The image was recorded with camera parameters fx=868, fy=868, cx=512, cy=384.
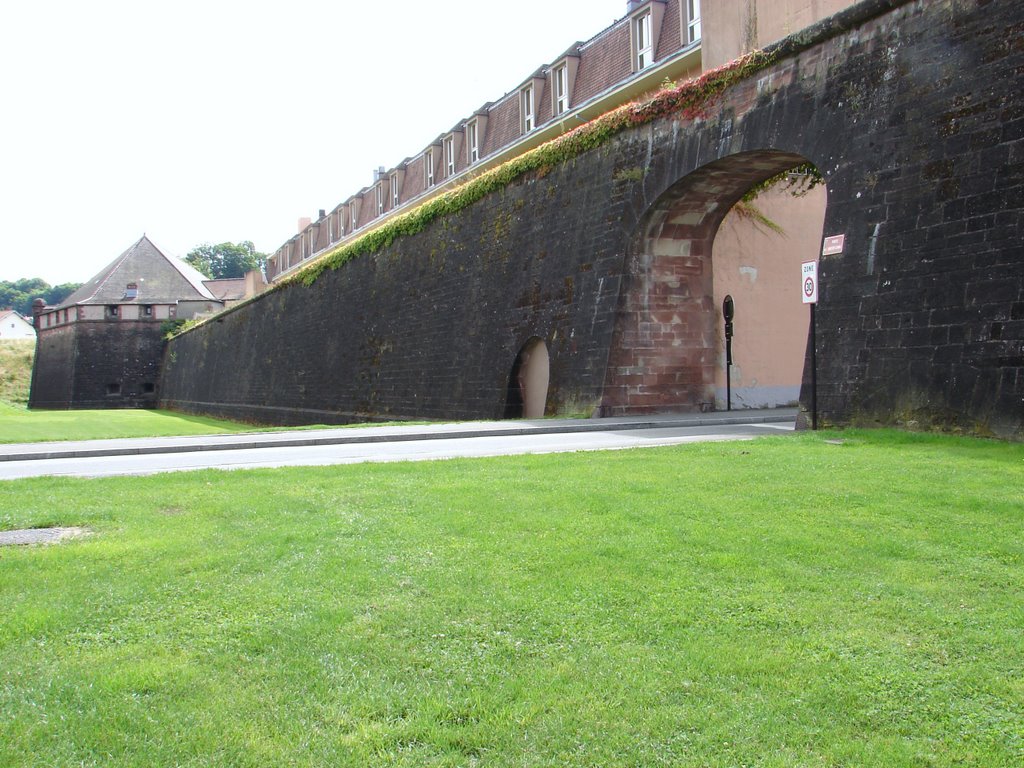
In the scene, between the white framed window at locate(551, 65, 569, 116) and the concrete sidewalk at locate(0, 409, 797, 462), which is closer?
the concrete sidewalk at locate(0, 409, 797, 462)

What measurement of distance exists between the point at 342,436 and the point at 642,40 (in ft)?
62.5

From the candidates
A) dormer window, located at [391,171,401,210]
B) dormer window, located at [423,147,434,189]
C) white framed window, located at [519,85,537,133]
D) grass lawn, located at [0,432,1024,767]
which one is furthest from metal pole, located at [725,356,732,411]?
dormer window, located at [391,171,401,210]

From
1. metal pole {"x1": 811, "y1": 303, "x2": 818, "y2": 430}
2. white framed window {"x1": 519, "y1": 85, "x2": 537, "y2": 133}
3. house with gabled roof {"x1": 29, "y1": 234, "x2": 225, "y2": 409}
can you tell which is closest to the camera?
metal pole {"x1": 811, "y1": 303, "x2": 818, "y2": 430}

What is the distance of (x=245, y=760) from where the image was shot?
264 cm

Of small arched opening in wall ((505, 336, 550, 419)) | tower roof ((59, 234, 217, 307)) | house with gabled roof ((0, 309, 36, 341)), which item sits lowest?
small arched opening in wall ((505, 336, 550, 419))

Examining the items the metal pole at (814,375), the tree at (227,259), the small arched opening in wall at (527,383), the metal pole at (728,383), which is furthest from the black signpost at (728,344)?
the tree at (227,259)

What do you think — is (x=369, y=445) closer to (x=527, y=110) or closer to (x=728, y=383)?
(x=728, y=383)

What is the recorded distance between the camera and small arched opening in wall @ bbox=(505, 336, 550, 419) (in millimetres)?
19250

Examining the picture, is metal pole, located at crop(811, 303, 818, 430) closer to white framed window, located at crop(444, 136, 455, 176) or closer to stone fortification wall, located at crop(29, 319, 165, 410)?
white framed window, located at crop(444, 136, 455, 176)

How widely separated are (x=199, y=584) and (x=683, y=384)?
46.0 feet

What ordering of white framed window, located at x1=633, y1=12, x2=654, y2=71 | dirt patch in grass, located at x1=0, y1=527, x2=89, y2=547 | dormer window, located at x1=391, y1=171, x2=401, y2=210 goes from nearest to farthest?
dirt patch in grass, located at x1=0, y1=527, x2=89, y2=547 → white framed window, located at x1=633, y1=12, x2=654, y2=71 → dormer window, located at x1=391, y1=171, x2=401, y2=210

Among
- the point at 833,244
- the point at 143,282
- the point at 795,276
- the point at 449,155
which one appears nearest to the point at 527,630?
the point at 833,244

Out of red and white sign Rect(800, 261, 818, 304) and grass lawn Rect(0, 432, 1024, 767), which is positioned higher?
red and white sign Rect(800, 261, 818, 304)

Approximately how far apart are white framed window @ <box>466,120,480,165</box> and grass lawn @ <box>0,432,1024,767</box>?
32710 millimetres
